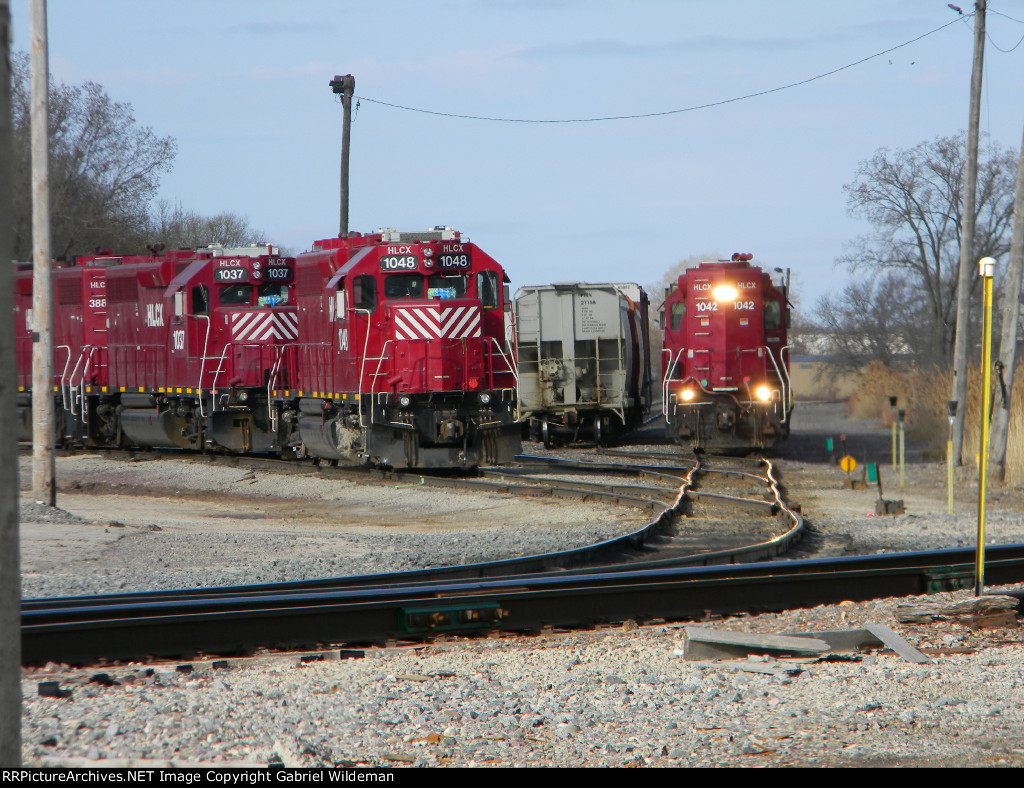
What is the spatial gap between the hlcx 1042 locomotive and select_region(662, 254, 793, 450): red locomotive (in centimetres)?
480

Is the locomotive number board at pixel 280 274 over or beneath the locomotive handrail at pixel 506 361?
over

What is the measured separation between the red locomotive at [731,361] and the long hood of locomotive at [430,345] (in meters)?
5.74

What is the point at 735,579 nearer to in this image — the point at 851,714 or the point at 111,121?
the point at 851,714

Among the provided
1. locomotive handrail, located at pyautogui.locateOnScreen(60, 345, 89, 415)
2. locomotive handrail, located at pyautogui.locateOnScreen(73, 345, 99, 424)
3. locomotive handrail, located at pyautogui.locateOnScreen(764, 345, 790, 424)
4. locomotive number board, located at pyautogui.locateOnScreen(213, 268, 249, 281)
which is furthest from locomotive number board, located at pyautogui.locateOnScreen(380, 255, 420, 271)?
locomotive handrail, located at pyautogui.locateOnScreen(60, 345, 89, 415)

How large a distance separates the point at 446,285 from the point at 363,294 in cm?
135

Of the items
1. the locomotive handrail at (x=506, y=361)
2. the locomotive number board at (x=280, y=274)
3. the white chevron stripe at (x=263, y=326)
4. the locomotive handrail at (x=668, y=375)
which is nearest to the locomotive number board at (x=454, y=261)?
the locomotive handrail at (x=506, y=361)

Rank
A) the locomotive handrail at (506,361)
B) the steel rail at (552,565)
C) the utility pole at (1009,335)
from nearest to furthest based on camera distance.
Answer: the steel rail at (552,565)
the utility pole at (1009,335)
the locomotive handrail at (506,361)

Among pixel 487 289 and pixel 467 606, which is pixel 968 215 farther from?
pixel 467 606

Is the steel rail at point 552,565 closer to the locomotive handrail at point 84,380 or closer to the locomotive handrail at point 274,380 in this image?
the locomotive handrail at point 274,380

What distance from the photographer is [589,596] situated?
793 centimetres

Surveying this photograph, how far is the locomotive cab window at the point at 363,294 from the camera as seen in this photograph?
18.4 meters

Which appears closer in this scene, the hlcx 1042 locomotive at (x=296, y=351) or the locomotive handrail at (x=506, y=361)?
the hlcx 1042 locomotive at (x=296, y=351)

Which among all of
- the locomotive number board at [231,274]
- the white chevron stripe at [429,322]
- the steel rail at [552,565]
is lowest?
the steel rail at [552,565]

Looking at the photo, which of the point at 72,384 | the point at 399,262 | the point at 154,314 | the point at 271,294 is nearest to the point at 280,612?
the point at 399,262
